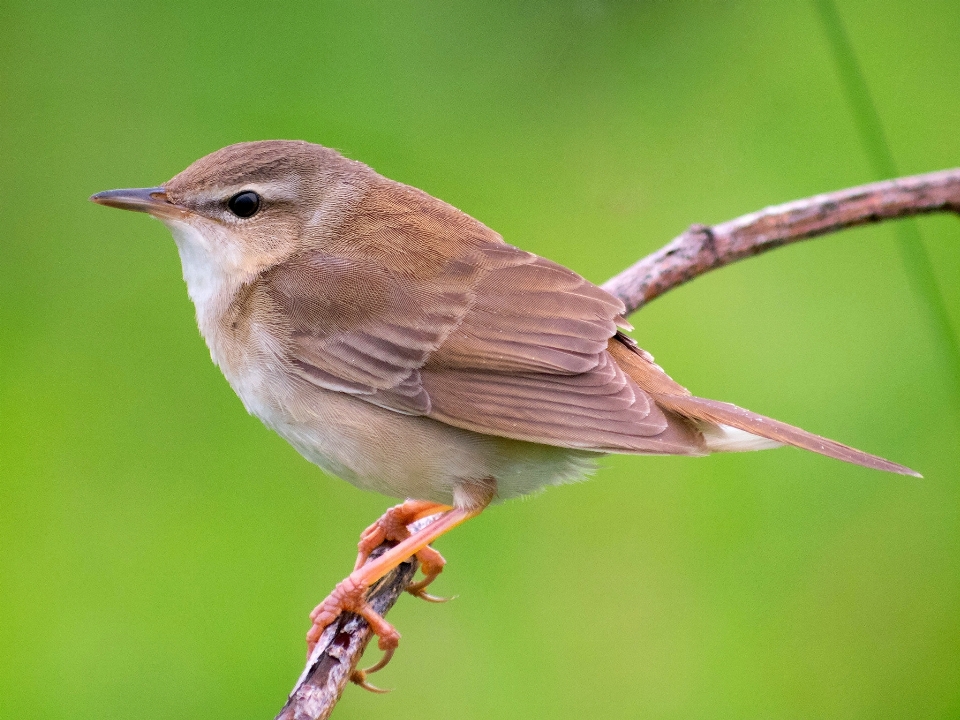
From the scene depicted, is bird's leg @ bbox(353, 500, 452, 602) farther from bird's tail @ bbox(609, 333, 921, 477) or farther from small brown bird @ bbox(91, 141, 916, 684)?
bird's tail @ bbox(609, 333, 921, 477)

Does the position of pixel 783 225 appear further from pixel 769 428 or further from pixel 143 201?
pixel 143 201

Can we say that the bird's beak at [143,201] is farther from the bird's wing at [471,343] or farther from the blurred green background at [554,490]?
the blurred green background at [554,490]

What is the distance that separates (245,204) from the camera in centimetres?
358

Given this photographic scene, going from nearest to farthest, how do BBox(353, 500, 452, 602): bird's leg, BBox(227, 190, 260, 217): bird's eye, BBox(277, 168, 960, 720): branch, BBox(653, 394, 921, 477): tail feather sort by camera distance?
1. BBox(653, 394, 921, 477): tail feather
2. BBox(227, 190, 260, 217): bird's eye
3. BBox(277, 168, 960, 720): branch
4. BBox(353, 500, 452, 602): bird's leg

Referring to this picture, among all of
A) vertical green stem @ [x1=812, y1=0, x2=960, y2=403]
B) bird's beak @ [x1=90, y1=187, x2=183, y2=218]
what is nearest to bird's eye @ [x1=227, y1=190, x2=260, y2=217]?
bird's beak @ [x1=90, y1=187, x2=183, y2=218]

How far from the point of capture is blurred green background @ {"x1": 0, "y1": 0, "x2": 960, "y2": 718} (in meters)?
4.40

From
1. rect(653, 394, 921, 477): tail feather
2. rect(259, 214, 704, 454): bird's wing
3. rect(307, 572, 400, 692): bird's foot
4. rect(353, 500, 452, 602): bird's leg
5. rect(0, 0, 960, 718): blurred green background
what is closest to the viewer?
rect(653, 394, 921, 477): tail feather

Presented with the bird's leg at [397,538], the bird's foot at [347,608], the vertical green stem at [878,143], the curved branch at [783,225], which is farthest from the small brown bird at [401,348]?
the vertical green stem at [878,143]

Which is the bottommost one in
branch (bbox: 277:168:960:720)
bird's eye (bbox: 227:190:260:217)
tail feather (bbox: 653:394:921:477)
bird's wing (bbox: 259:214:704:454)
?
tail feather (bbox: 653:394:921:477)

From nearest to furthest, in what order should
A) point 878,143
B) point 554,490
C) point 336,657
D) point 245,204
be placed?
point 336,657 → point 878,143 → point 245,204 → point 554,490

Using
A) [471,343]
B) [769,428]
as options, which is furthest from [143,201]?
[769,428]

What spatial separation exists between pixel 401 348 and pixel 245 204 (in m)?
0.68

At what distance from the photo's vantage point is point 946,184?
3787mm

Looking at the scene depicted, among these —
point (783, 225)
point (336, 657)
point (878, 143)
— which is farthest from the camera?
point (783, 225)
